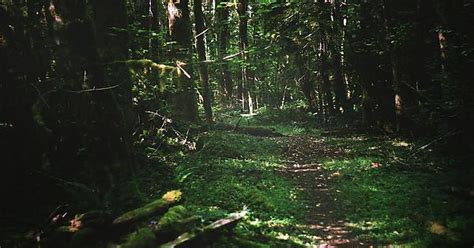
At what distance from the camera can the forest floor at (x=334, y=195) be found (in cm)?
870

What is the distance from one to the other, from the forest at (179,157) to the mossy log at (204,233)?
41 mm

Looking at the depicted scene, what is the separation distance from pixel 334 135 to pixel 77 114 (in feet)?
53.1

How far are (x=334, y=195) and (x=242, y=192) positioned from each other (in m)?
2.88

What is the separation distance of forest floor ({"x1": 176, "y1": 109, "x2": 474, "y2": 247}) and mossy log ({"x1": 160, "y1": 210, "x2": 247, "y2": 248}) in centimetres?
25

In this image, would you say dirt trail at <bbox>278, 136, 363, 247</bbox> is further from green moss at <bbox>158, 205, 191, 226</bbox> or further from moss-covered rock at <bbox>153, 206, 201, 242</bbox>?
green moss at <bbox>158, 205, 191, 226</bbox>

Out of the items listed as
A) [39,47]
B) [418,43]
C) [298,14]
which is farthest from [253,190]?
[298,14]

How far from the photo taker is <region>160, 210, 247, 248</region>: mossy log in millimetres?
7684

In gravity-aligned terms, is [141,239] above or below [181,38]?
below

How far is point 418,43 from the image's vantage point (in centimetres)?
1653

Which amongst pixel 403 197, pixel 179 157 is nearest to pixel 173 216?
pixel 403 197

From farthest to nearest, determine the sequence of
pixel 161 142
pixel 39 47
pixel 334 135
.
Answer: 1. pixel 334 135
2. pixel 161 142
3. pixel 39 47

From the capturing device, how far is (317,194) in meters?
12.3

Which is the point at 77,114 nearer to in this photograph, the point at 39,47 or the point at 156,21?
the point at 39,47

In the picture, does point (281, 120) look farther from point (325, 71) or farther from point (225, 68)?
point (225, 68)
